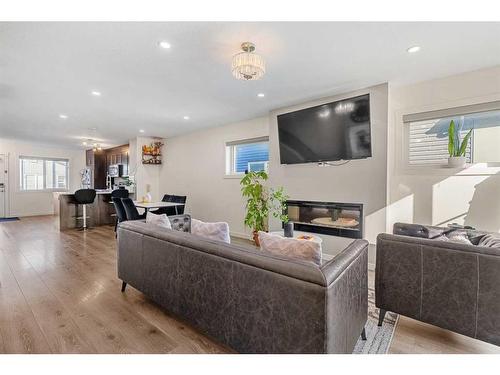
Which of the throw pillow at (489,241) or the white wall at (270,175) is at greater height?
the white wall at (270,175)

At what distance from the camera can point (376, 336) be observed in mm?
1851

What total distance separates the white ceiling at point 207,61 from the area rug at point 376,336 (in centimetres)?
237

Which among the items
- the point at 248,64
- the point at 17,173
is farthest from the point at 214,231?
the point at 17,173

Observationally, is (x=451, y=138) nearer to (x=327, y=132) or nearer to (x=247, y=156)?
(x=327, y=132)

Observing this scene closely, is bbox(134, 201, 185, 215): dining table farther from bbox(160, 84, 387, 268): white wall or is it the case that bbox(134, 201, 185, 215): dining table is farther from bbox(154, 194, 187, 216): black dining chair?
bbox(160, 84, 387, 268): white wall

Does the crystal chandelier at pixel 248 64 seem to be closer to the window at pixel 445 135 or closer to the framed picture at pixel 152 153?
the window at pixel 445 135

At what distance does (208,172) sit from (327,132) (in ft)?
10.2

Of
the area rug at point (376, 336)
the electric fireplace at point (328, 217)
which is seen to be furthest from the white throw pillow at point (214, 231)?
the electric fireplace at point (328, 217)

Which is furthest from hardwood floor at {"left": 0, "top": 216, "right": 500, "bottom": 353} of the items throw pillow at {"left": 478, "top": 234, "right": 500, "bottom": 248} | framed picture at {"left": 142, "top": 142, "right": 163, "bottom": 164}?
framed picture at {"left": 142, "top": 142, "right": 163, "bottom": 164}

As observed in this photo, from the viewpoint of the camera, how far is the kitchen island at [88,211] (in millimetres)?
5770

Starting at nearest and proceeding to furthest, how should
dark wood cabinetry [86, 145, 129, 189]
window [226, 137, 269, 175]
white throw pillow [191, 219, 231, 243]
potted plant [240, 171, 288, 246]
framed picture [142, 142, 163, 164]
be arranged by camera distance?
white throw pillow [191, 219, 231, 243] → potted plant [240, 171, 288, 246] → window [226, 137, 269, 175] → framed picture [142, 142, 163, 164] → dark wood cabinetry [86, 145, 129, 189]

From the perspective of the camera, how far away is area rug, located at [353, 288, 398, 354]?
1.70 meters

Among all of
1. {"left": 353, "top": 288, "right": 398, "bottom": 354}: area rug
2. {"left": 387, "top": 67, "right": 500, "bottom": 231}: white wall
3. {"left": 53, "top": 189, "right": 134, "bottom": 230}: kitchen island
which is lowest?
{"left": 353, "top": 288, "right": 398, "bottom": 354}: area rug

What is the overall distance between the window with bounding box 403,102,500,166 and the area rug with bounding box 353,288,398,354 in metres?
2.11
